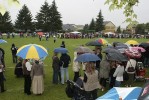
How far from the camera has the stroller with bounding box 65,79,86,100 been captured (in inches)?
360

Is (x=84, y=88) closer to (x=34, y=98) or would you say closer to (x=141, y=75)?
(x=34, y=98)

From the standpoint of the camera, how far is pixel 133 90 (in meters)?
6.36

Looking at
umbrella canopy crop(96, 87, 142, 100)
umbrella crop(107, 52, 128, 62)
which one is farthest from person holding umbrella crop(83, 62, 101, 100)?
umbrella canopy crop(96, 87, 142, 100)

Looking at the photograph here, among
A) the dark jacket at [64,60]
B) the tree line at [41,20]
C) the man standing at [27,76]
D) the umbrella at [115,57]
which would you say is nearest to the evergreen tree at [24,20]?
the tree line at [41,20]

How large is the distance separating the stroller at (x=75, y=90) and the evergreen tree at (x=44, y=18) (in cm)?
7645

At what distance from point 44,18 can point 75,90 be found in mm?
77555

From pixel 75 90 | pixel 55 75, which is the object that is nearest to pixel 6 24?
pixel 55 75

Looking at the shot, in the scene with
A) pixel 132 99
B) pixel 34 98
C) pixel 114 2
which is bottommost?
pixel 34 98

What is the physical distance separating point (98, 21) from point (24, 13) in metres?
25.1

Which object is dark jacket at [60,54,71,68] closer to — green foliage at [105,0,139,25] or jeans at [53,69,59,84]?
jeans at [53,69,59,84]

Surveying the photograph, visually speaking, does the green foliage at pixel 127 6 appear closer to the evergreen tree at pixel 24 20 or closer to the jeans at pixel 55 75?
the jeans at pixel 55 75

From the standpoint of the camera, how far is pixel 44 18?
85938 mm

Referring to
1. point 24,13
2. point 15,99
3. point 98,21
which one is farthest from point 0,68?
point 98,21

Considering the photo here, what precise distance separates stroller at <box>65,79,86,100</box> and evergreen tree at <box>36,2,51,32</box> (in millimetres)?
76448
